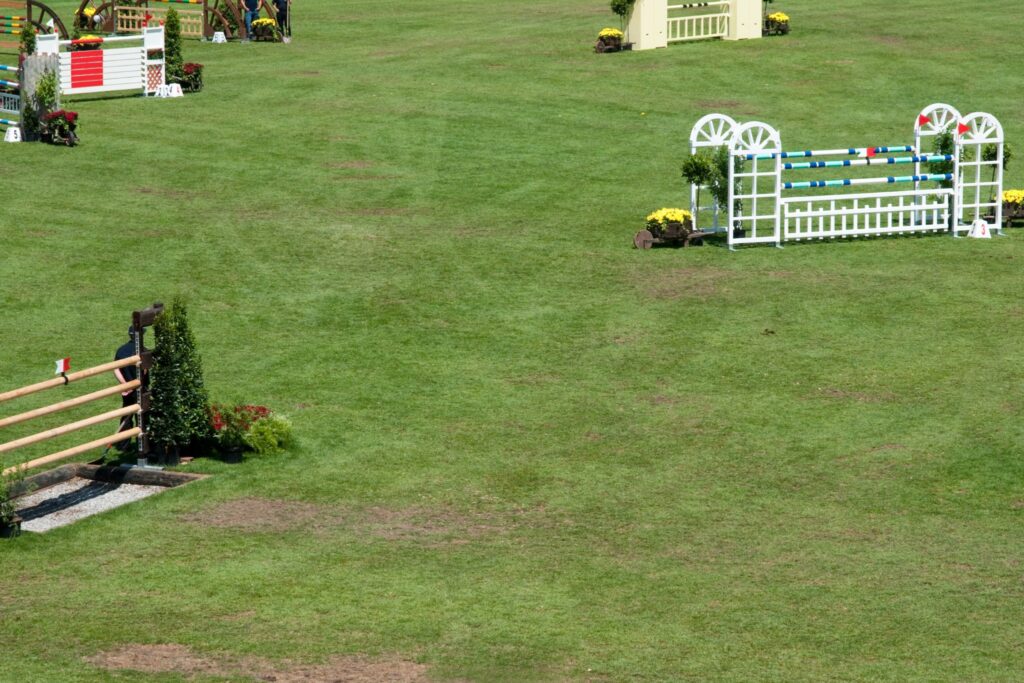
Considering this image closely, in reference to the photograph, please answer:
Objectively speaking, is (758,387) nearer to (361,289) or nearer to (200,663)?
(361,289)

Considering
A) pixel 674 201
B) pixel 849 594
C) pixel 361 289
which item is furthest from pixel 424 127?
pixel 849 594

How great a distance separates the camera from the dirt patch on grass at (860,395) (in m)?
19.3

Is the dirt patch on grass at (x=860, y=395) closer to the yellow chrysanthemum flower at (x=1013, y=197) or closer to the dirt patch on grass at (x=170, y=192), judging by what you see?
the yellow chrysanthemum flower at (x=1013, y=197)

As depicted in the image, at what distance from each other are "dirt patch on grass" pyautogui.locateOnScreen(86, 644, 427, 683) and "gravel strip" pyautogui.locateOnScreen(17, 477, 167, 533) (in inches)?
136

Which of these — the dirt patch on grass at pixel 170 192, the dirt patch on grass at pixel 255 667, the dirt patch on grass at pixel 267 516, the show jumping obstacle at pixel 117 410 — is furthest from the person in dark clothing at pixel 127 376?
the dirt patch on grass at pixel 170 192

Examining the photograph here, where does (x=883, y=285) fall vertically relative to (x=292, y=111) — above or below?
below

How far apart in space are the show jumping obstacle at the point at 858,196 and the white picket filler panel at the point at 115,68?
15462mm

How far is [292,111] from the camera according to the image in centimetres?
3634

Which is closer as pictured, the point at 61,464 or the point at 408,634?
the point at 408,634

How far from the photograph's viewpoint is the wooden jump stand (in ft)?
153

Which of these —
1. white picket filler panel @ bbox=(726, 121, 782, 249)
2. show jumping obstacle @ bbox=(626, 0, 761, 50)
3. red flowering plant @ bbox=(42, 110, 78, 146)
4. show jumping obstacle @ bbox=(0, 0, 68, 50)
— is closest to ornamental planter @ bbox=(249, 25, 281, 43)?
show jumping obstacle @ bbox=(0, 0, 68, 50)

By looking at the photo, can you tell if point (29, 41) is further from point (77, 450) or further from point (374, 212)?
point (77, 450)

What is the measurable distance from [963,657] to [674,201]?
59.3ft

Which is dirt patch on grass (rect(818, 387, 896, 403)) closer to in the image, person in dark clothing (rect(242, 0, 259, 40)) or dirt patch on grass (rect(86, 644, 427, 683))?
dirt patch on grass (rect(86, 644, 427, 683))
